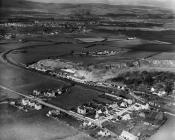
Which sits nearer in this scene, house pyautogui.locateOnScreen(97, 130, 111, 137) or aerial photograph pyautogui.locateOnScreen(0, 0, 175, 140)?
house pyautogui.locateOnScreen(97, 130, 111, 137)

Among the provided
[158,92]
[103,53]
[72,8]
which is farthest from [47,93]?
[72,8]

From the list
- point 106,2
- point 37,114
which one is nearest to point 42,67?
point 37,114

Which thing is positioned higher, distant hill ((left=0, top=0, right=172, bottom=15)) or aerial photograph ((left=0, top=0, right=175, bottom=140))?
distant hill ((left=0, top=0, right=172, bottom=15))

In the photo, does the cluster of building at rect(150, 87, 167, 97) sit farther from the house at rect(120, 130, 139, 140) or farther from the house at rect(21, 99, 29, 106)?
the house at rect(21, 99, 29, 106)

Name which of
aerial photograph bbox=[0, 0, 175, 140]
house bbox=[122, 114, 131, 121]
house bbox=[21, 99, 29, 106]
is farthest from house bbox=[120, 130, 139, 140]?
house bbox=[21, 99, 29, 106]

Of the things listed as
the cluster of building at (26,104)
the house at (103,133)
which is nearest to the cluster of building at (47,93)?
the cluster of building at (26,104)

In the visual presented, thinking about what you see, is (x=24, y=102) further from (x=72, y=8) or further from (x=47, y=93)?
(x=72, y=8)

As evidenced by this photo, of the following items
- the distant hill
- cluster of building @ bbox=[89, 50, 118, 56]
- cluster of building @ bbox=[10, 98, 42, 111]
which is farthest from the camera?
the distant hill

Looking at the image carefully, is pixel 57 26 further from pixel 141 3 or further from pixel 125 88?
pixel 125 88

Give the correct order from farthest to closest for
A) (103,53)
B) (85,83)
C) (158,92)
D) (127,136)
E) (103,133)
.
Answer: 1. (103,53)
2. (85,83)
3. (158,92)
4. (103,133)
5. (127,136)
